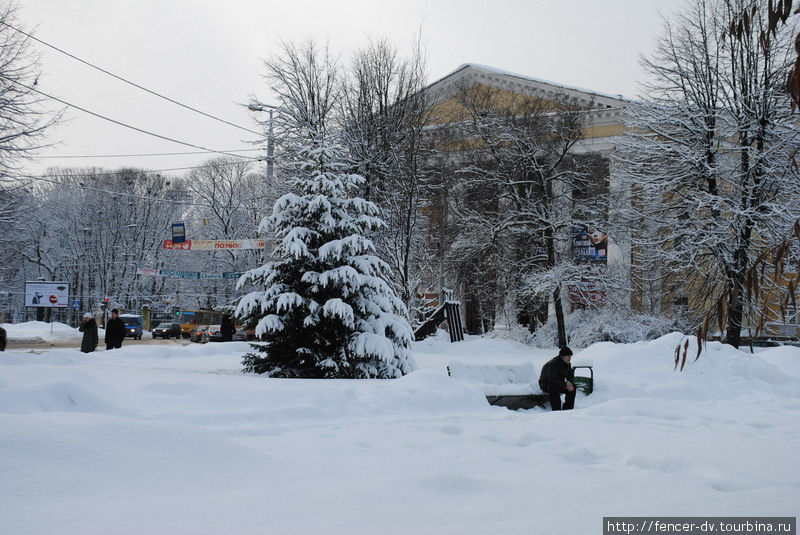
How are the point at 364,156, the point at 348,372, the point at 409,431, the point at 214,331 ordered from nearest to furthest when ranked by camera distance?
the point at 409,431 → the point at 348,372 → the point at 364,156 → the point at 214,331

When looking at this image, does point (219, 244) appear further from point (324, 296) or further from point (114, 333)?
point (324, 296)

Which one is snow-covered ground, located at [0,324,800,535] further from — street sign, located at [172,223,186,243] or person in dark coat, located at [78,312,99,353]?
street sign, located at [172,223,186,243]

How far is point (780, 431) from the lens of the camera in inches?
417

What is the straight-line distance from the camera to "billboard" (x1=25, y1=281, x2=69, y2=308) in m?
44.8

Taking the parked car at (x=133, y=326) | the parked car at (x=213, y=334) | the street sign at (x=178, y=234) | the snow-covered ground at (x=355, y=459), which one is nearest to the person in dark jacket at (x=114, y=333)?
the snow-covered ground at (x=355, y=459)

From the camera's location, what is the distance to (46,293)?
45.3 meters

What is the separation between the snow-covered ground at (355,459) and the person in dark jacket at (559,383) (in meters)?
1.19

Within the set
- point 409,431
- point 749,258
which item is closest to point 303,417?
point 409,431

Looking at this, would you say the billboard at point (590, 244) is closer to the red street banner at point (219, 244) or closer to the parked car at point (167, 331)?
the red street banner at point (219, 244)

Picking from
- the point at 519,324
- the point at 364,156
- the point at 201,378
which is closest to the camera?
the point at 201,378

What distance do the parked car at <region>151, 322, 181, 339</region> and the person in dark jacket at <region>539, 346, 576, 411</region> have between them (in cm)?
4684

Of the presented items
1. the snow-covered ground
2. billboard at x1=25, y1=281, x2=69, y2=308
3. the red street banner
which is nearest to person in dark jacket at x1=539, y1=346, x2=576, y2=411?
the snow-covered ground

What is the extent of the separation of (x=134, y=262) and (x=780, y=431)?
57975 millimetres

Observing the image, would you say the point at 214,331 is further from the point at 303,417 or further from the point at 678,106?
the point at 303,417
